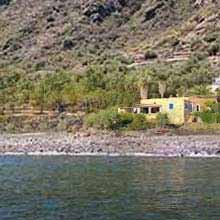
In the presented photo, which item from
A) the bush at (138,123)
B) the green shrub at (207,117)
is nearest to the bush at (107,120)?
the bush at (138,123)

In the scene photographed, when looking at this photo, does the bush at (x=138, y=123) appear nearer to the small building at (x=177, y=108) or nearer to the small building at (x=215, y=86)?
the small building at (x=177, y=108)

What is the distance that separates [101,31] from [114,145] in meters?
66.9

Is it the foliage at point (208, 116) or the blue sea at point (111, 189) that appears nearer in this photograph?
the blue sea at point (111, 189)

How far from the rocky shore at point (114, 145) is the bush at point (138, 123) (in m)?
3.34

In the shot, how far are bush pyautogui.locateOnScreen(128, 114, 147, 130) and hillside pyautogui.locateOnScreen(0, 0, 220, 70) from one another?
37828 mm

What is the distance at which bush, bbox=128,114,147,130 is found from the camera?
7144cm

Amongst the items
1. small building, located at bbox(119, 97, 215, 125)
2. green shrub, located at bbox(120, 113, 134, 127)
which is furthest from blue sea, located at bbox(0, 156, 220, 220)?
small building, located at bbox(119, 97, 215, 125)

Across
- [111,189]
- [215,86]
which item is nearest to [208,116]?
[215,86]

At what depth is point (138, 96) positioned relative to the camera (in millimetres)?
82312

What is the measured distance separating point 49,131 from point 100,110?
5.48m

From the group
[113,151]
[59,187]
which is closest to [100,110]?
[113,151]

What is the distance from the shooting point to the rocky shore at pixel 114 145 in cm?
5775

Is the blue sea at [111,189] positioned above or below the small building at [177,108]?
below

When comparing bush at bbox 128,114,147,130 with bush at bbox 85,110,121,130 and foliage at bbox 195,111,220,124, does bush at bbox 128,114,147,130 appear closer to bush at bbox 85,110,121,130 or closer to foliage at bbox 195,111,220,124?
bush at bbox 85,110,121,130
